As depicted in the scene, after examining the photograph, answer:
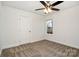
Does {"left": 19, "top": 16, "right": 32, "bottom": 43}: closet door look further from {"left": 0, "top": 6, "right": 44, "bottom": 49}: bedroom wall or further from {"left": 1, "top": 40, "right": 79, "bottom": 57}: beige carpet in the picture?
{"left": 1, "top": 40, "right": 79, "bottom": 57}: beige carpet

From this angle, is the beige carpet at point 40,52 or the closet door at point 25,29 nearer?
the beige carpet at point 40,52

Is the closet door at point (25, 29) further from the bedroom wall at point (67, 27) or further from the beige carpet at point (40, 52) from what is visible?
the bedroom wall at point (67, 27)

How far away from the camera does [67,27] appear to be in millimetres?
3840

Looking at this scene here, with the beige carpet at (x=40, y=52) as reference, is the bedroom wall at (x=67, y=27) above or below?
above

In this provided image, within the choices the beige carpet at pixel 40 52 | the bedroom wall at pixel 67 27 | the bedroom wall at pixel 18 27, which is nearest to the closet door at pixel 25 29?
the bedroom wall at pixel 18 27

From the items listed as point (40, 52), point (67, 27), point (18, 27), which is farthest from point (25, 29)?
point (67, 27)

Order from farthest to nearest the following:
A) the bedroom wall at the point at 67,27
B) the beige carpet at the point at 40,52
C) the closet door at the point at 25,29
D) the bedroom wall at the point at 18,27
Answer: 1. the closet door at the point at 25,29
2. the bedroom wall at the point at 67,27
3. the bedroom wall at the point at 18,27
4. the beige carpet at the point at 40,52

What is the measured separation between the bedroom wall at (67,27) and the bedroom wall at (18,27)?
110 centimetres

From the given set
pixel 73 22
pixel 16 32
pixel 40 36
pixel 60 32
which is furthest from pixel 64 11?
pixel 16 32

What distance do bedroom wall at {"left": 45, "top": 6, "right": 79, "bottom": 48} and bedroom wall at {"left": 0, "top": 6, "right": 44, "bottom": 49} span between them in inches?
43.4

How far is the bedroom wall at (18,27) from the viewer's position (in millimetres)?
3250

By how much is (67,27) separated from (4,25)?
2947 mm

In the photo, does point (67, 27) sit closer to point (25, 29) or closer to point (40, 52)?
point (40, 52)

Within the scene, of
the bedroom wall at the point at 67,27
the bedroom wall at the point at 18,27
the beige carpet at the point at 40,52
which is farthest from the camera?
the bedroom wall at the point at 67,27
